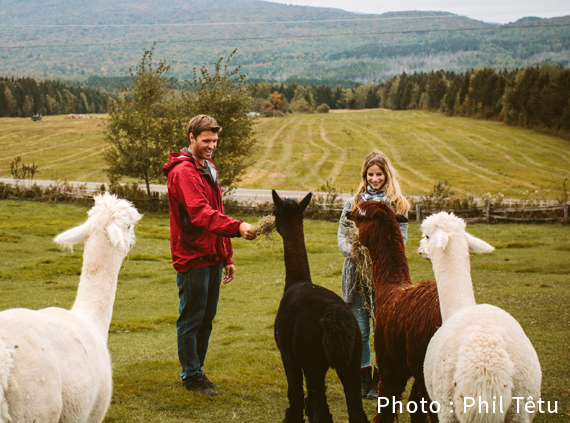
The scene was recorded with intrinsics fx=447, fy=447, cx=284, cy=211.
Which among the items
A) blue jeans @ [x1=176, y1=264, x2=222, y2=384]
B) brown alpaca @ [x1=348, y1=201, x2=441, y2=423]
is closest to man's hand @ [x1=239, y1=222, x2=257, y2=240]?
blue jeans @ [x1=176, y1=264, x2=222, y2=384]

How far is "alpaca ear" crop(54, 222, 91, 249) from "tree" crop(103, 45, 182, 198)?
22209mm

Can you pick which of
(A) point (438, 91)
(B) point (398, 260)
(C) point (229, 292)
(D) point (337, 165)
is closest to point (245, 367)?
(B) point (398, 260)

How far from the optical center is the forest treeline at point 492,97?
56.3 m

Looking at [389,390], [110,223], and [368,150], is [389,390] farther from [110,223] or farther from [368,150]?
[368,150]

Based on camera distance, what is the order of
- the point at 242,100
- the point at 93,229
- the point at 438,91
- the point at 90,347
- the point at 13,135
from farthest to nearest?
the point at 438,91
the point at 13,135
the point at 242,100
the point at 93,229
the point at 90,347

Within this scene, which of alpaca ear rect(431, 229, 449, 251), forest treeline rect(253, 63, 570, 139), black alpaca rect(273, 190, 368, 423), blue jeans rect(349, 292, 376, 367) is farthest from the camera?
forest treeline rect(253, 63, 570, 139)

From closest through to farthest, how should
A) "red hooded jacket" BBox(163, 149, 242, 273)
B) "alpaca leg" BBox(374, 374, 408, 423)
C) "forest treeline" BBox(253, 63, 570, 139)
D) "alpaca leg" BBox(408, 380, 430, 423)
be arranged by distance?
"alpaca leg" BBox(408, 380, 430, 423)
"alpaca leg" BBox(374, 374, 408, 423)
"red hooded jacket" BBox(163, 149, 242, 273)
"forest treeline" BBox(253, 63, 570, 139)

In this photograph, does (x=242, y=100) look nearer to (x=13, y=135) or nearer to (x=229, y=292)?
(x=229, y=292)

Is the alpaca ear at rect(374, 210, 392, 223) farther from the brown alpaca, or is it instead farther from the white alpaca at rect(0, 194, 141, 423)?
the white alpaca at rect(0, 194, 141, 423)

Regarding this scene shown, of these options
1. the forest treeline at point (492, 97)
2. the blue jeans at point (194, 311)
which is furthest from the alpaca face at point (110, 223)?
the forest treeline at point (492, 97)

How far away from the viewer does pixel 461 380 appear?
94.5 inches

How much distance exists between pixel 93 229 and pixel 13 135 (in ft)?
237

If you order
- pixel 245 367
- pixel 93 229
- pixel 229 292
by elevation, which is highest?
pixel 93 229

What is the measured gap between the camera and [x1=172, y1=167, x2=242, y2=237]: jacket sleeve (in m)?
3.86
